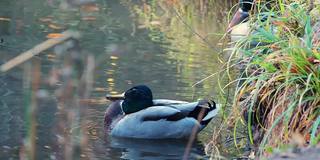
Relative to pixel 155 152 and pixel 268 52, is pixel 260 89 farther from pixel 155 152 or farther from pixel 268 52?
pixel 155 152

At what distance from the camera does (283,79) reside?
6.11 metres

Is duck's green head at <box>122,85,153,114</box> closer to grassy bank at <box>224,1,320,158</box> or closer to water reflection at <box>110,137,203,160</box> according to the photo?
water reflection at <box>110,137,203,160</box>

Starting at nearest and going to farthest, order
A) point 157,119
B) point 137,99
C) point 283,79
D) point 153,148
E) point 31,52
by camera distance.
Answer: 1. point 31,52
2. point 283,79
3. point 153,148
4. point 157,119
5. point 137,99

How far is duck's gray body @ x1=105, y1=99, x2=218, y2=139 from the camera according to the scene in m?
8.70

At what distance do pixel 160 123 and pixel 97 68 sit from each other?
920 mm

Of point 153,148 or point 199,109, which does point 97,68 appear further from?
point 199,109

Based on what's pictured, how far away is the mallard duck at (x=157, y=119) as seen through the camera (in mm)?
8672

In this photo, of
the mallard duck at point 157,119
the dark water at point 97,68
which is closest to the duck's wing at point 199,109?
the mallard duck at point 157,119

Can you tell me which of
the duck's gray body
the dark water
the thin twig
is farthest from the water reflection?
the thin twig

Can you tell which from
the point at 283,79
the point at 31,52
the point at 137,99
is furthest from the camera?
the point at 137,99

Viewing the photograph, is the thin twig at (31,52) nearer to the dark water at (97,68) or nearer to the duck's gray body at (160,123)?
the dark water at (97,68)

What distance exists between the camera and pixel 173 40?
43.9 ft

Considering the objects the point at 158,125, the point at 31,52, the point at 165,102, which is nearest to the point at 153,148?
the point at 158,125

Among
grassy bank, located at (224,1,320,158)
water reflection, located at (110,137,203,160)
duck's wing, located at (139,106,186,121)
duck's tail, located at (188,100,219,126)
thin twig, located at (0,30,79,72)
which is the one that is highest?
thin twig, located at (0,30,79,72)
